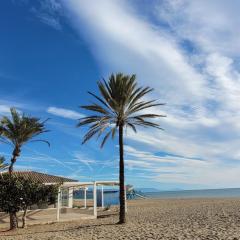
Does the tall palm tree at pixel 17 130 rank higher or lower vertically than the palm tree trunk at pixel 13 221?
higher

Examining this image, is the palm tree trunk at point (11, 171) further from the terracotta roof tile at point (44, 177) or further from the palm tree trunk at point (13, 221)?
the terracotta roof tile at point (44, 177)

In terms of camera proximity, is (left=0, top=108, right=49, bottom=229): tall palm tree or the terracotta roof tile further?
the terracotta roof tile

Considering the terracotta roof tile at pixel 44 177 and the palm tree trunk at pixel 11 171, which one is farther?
the terracotta roof tile at pixel 44 177

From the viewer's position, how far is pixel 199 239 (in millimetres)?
13969

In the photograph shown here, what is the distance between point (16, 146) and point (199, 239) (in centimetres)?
1260

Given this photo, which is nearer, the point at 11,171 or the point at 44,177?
the point at 11,171

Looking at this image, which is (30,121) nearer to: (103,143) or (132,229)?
(103,143)

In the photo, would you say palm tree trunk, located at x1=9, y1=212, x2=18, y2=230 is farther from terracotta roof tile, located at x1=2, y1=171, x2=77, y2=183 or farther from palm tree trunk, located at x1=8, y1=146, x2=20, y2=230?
terracotta roof tile, located at x1=2, y1=171, x2=77, y2=183

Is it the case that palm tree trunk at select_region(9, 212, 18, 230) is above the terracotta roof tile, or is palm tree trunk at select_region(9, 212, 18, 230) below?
below

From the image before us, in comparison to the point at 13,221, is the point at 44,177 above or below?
above

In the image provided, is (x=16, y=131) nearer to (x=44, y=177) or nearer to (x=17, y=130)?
(x=17, y=130)

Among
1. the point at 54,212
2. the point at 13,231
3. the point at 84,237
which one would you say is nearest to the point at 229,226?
the point at 84,237

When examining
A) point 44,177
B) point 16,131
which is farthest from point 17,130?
point 44,177

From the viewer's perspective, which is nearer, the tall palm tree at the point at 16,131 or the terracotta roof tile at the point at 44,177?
the tall palm tree at the point at 16,131
